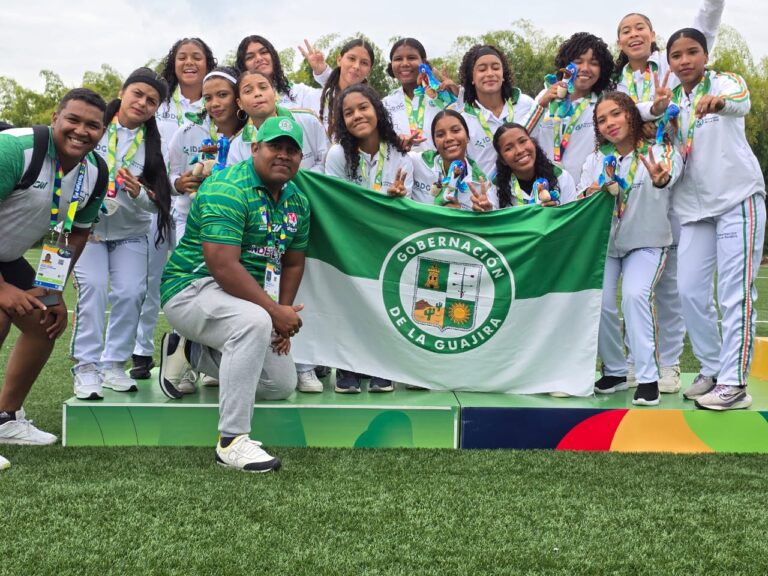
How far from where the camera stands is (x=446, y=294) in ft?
15.9

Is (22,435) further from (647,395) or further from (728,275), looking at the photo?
(728,275)

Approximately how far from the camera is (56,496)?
345 cm

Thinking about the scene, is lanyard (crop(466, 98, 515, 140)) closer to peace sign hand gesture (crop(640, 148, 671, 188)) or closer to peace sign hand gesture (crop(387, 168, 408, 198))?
peace sign hand gesture (crop(387, 168, 408, 198))

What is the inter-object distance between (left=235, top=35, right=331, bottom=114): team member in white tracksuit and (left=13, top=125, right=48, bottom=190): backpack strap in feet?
6.52

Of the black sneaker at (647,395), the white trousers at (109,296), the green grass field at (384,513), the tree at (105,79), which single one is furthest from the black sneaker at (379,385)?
the tree at (105,79)

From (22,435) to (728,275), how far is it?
12.8 feet

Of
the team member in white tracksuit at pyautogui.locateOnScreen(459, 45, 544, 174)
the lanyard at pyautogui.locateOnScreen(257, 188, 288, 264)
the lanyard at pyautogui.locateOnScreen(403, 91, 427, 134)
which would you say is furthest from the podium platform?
the lanyard at pyautogui.locateOnScreen(403, 91, 427, 134)

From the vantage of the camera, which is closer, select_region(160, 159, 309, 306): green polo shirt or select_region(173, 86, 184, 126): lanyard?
select_region(160, 159, 309, 306): green polo shirt

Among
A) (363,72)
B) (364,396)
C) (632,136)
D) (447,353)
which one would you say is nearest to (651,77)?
(632,136)

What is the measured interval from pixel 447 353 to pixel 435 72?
2450 millimetres

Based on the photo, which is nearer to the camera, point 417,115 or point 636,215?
point 636,215

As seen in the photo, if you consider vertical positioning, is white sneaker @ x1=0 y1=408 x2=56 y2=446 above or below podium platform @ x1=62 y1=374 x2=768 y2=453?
below

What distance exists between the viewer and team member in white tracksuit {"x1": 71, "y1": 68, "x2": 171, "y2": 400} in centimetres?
492

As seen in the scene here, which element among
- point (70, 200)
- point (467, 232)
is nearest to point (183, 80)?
point (70, 200)
